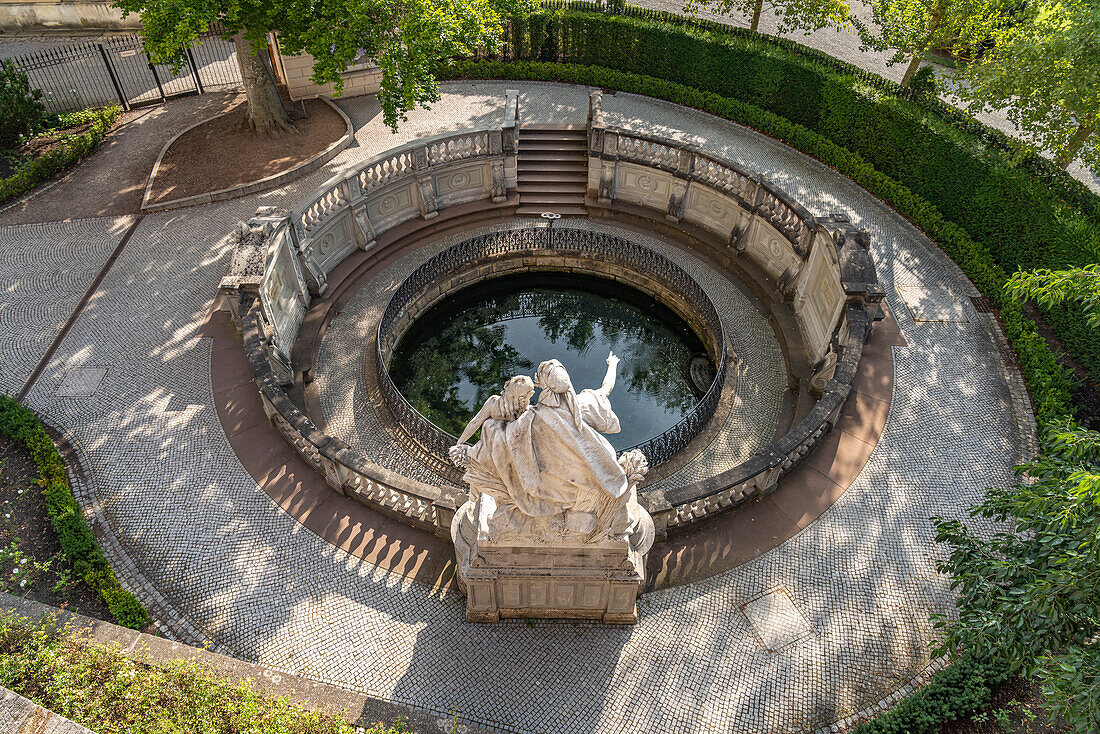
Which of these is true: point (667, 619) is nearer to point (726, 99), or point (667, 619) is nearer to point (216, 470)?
point (216, 470)

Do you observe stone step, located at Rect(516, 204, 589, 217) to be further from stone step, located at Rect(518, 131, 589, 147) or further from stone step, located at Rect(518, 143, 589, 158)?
stone step, located at Rect(518, 131, 589, 147)

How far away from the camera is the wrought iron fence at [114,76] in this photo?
2623 cm

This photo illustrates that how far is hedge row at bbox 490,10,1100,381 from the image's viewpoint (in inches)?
704

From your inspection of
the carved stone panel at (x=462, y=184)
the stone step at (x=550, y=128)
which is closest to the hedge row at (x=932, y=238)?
the stone step at (x=550, y=128)

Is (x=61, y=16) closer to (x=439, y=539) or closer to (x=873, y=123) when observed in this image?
(x=439, y=539)

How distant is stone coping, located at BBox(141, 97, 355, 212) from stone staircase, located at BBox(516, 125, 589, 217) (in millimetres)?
6490

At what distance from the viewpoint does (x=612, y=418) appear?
30.1 ft

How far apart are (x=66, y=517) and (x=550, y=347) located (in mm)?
11599

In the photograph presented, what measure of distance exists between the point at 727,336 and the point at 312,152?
51.0 feet

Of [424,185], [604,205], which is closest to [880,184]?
[604,205]

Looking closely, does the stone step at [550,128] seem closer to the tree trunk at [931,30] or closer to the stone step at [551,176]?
the stone step at [551,176]

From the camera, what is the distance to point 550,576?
1091 cm

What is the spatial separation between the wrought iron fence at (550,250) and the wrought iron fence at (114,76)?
592 inches

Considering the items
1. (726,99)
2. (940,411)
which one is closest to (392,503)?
(940,411)
